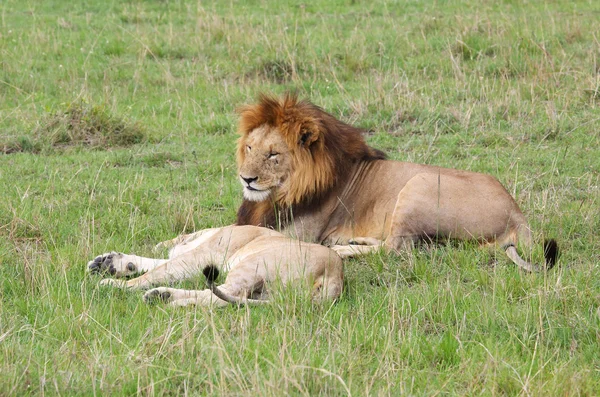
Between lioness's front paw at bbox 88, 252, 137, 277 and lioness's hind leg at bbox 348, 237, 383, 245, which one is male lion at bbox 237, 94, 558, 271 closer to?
lioness's hind leg at bbox 348, 237, 383, 245

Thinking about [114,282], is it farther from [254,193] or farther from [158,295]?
[254,193]

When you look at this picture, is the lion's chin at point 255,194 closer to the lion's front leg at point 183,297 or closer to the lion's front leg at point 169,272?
the lion's front leg at point 169,272

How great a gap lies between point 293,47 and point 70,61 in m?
2.24

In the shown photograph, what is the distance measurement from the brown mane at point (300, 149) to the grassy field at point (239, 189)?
1.36 ft

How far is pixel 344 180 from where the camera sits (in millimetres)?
5844

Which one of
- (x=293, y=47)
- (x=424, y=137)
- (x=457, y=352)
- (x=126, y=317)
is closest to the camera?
(x=457, y=352)

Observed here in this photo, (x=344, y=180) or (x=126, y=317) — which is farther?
(x=344, y=180)

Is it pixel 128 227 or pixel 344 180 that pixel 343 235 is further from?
pixel 128 227

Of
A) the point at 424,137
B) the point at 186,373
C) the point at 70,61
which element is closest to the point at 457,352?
the point at 186,373

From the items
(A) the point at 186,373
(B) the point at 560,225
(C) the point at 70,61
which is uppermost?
(A) the point at 186,373

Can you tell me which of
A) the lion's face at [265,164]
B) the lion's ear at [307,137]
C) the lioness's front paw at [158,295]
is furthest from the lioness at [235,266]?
the lion's ear at [307,137]

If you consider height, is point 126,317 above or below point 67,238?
above

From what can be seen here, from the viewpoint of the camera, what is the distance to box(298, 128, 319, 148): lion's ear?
571 centimetres

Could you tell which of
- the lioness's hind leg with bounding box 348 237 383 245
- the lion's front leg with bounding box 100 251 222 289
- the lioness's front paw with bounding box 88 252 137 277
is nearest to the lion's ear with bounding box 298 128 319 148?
the lioness's hind leg with bounding box 348 237 383 245
